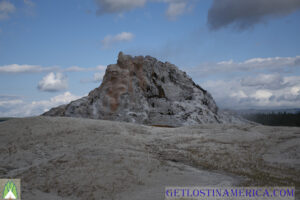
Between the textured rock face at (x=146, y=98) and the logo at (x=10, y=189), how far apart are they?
1092cm

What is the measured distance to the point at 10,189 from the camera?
265 inches

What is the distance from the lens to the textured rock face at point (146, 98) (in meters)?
18.3

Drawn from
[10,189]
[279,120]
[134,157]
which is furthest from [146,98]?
[279,120]

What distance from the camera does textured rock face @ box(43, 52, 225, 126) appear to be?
1828 cm

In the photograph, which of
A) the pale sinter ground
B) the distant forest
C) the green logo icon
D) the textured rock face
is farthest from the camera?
the distant forest

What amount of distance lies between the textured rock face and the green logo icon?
11.2 meters

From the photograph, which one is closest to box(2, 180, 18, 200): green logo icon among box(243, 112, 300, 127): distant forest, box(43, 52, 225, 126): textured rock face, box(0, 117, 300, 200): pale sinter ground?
box(0, 117, 300, 200): pale sinter ground

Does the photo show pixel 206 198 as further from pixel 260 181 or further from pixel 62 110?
pixel 62 110

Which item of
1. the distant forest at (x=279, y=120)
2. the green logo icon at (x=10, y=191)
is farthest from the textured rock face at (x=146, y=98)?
the distant forest at (x=279, y=120)

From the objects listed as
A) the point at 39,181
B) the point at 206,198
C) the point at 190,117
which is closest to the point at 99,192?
the point at 39,181

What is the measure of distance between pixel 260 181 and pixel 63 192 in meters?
4.82

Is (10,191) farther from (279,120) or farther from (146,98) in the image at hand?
(279,120)

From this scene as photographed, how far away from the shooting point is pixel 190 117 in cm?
1809

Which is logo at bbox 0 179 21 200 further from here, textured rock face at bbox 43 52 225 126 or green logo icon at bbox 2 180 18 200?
textured rock face at bbox 43 52 225 126
